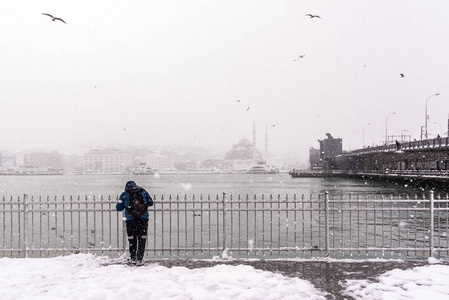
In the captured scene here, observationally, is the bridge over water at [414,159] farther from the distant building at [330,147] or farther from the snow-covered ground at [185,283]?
the snow-covered ground at [185,283]

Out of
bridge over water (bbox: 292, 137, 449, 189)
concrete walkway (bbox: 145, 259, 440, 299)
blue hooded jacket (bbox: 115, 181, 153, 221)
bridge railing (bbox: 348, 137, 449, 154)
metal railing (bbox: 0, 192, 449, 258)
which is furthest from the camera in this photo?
bridge over water (bbox: 292, 137, 449, 189)

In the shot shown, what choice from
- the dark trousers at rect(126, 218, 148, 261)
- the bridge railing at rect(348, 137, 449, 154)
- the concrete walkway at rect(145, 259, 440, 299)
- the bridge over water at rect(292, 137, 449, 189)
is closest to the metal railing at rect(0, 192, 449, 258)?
the concrete walkway at rect(145, 259, 440, 299)

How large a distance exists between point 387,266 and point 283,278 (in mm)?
2721

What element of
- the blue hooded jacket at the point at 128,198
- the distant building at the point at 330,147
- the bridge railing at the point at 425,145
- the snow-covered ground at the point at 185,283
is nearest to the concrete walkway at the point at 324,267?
the snow-covered ground at the point at 185,283

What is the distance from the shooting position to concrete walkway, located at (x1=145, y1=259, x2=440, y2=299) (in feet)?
28.3

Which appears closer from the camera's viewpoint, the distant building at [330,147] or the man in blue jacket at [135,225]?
the man in blue jacket at [135,225]

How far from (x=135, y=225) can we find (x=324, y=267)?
14.6 ft

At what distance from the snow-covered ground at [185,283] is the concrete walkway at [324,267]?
0.25 metres

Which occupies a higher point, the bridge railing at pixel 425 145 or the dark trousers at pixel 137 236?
the bridge railing at pixel 425 145

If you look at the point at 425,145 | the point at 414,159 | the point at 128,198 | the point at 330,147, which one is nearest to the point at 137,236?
the point at 128,198

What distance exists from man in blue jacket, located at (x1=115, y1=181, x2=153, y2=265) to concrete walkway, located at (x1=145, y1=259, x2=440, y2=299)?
0.35m

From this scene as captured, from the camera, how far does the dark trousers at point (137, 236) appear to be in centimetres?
995

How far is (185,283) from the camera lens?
8312mm

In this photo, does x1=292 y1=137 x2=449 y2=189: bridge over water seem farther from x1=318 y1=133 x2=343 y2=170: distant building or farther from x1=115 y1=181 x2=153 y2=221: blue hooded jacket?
x1=115 y1=181 x2=153 y2=221: blue hooded jacket
